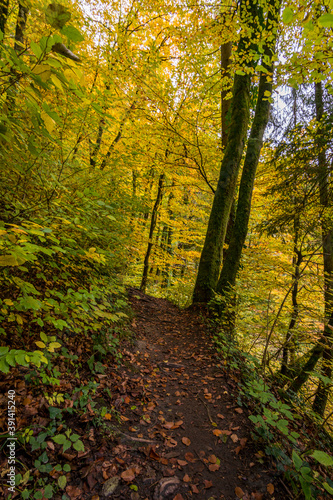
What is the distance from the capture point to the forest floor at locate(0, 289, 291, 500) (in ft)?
5.89

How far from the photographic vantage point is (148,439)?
7.67 feet

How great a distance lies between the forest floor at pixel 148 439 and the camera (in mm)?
1796

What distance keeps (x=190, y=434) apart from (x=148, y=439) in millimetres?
503

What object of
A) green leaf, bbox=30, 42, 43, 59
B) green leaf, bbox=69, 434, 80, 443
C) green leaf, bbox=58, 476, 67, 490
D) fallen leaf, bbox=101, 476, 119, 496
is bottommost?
fallen leaf, bbox=101, 476, 119, 496

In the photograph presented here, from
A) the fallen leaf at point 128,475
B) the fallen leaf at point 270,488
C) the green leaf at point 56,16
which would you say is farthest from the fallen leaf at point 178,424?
the green leaf at point 56,16

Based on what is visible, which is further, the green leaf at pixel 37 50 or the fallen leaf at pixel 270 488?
the fallen leaf at pixel 270 488

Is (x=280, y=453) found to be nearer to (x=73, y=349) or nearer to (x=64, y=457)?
(x=64, y=457)

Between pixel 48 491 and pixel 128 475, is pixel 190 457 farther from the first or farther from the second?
pixel 48 491

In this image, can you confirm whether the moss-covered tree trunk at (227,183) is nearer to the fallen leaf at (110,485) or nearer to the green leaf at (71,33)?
the fallen leaf at (110,485)

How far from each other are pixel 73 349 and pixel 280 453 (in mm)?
2507

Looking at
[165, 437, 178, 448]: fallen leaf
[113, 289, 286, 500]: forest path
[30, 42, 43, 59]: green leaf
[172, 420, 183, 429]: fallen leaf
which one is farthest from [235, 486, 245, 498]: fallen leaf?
[30, 42, 43, 59]: green leaf

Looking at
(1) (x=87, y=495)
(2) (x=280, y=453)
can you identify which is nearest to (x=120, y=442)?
(1) (x=87, y=495)

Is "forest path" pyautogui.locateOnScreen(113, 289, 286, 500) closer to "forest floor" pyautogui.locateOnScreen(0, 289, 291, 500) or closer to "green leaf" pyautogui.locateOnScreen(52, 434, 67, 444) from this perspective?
"forest floor" pyautogui.locateOnScreen(0, 289, 291, 500)

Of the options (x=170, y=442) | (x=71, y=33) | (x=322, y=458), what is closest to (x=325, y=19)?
(x=71, y=33)
